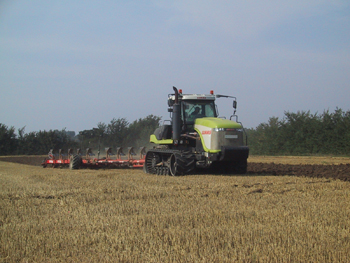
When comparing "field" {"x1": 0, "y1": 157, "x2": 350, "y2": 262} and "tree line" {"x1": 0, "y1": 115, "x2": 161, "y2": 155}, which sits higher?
"tree line" {"x1": 0, "y1": 115, "x2": 161, "y2": 155}

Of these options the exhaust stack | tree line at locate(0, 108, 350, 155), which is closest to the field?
the exhaust stack

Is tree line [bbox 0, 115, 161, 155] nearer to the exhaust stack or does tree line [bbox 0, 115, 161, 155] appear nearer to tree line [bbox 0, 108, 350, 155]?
tree line [bbox 0, 108, 350, 155]

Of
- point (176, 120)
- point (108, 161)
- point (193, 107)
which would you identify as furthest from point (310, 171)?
point (108, 161)

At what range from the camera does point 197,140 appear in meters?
12.5

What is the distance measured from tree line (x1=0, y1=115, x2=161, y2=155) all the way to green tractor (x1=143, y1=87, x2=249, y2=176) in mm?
5358

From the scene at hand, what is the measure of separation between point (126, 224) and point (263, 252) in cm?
199

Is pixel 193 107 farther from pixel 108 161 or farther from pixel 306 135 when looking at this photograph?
pixel 306 135

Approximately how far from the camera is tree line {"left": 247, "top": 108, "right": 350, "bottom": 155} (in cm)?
3025

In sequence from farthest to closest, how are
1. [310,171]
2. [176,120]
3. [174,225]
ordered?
[310,171], [176,120], [174,225]

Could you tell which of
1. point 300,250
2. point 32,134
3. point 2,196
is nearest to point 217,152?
point 2,196

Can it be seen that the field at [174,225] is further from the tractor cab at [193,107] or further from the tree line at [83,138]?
the tree line at [83,138]

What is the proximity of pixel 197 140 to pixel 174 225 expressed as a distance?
24.7ft

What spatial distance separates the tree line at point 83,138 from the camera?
79.7 feet

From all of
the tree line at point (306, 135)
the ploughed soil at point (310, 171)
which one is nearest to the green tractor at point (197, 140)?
the ploughed soil at point (310, 171)
